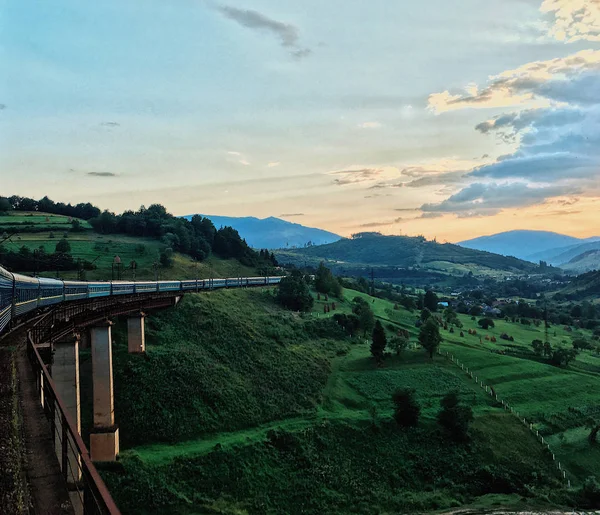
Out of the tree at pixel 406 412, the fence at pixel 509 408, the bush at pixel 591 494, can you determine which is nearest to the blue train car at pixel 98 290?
the tree at pixel 406 412

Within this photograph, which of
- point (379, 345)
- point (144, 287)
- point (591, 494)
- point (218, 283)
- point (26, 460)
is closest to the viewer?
point (26, 460)

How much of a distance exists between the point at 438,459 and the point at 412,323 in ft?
182

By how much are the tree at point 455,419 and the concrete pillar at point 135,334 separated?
2668 cm

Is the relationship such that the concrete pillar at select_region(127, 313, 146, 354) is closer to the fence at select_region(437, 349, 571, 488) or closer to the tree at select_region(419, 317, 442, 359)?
the tree at select_region(419, 317, 442, 359)

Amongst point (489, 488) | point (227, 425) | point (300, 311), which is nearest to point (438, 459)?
point (489, 488)

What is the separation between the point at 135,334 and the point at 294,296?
38.0 metres

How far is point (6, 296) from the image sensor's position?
63.7 ft

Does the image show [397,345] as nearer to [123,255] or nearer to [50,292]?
[50,292]

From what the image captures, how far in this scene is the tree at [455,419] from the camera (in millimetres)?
40719

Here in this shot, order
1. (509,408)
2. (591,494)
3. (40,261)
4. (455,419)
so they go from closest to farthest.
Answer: (591,494), (455,419), (509,408), (40,261)

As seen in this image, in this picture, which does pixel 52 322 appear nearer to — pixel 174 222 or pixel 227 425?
pixel 227 425

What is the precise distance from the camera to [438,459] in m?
37.9

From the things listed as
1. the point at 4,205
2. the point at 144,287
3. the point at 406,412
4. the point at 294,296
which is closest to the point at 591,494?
the point at 406,412

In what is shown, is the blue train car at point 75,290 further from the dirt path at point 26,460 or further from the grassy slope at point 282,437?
the dirt path at point 26,460
